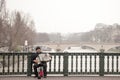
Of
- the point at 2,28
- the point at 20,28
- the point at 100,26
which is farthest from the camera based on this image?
the point at 100,26

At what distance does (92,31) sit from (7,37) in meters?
44.7

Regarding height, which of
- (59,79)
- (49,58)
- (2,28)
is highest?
(2,28)

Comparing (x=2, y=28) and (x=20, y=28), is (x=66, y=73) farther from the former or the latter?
(x=20, y=28)

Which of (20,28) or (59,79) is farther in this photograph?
(20,28)

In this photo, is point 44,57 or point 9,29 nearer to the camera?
point 44,57

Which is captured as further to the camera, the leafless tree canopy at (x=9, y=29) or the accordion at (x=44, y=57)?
the leafless tree canopy at (x=9, y=29)

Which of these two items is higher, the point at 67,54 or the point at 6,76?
the point at 67,54

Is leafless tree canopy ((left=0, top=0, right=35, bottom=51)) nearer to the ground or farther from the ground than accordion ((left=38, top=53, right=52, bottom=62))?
farther from the ground

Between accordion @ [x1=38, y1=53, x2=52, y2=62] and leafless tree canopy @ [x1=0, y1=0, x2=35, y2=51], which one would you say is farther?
leafless tree canopy @ [x1=0, y1=0, x2=35, y2=51]

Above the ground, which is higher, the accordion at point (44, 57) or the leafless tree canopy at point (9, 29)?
the leafless tree canopy at point (9, 29)

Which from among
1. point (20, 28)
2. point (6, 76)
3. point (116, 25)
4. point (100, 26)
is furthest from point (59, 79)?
point (100, 26)

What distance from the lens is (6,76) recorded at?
29.7 ft

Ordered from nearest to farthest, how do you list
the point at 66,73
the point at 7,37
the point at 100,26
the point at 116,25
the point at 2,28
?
the point at 66,73 → the point at 2,28 → the point at 7,37 → the point at 116,25 → the point at 100,26

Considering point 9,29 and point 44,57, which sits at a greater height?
point 9,29
